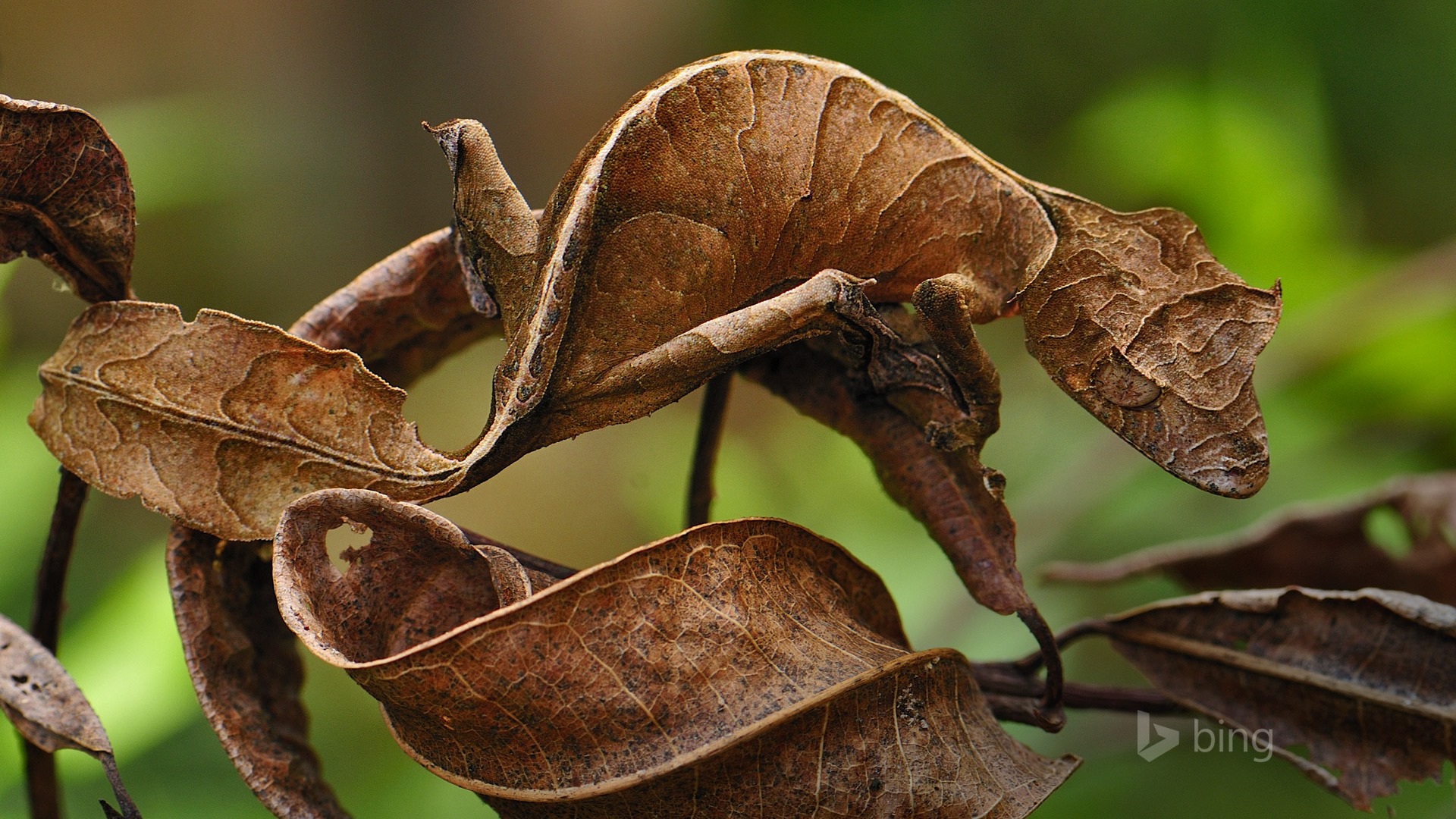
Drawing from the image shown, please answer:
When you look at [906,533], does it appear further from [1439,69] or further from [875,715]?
[1439,69]

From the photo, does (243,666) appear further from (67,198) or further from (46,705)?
(67,198)

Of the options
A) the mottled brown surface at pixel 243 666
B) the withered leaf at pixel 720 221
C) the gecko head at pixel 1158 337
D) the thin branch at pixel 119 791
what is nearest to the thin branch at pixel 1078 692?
the gecko head at pixel 1158 337

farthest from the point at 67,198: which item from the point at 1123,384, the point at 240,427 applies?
the point at 1123,384

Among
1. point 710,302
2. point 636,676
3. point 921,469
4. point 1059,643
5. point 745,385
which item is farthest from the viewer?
point 745,385

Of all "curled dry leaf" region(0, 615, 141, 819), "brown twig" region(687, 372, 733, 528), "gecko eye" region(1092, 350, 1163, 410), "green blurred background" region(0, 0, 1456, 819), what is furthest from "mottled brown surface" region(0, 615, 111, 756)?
"green blurred background" region(0, 0, 1456, 819)

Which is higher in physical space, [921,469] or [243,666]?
[921,469]

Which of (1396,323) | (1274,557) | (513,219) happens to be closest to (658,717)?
(513,219)

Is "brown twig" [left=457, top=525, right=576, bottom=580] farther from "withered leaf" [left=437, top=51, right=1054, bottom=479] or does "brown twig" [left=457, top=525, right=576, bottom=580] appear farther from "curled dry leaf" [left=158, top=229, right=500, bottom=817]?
"curled dry leaf" [left=158, top=229, right=500, bottom=817]
